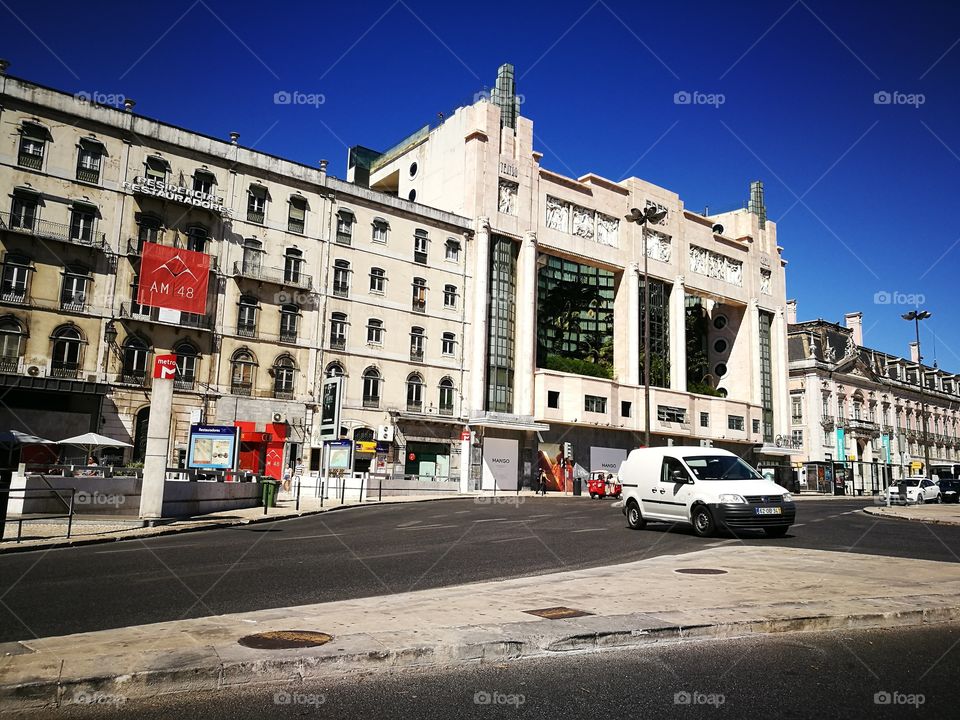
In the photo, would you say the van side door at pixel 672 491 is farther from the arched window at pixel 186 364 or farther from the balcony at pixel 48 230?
the balcony at pixel 48 230

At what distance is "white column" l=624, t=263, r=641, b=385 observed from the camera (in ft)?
187

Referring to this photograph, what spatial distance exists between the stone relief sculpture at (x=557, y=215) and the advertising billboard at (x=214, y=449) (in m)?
35.6

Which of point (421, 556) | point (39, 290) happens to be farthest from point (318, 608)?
point (39, 290)

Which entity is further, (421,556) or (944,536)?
(944,536)

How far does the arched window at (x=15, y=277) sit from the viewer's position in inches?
1343

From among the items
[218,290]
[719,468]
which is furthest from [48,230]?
[719,468]

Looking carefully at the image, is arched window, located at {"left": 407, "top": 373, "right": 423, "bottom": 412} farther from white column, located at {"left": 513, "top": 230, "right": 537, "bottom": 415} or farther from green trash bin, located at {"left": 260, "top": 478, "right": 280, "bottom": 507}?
green trash bin, located at {"left": 260, "top": 478, "right": 280, "bottom": 507}

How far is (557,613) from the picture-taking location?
270 inches

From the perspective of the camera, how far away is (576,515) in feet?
73.5

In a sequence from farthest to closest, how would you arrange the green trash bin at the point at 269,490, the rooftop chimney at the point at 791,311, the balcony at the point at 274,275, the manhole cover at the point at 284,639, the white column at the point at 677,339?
the rooftop chimney at the point at 791,311 < the white column at the point at 677,339 < the balcony at the point at 274,275 < the green trash bin at the point at 269,490 < the manhole cover at the point at 284,639

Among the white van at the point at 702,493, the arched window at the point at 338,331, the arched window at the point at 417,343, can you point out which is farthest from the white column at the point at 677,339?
the white van at the point at 702,493

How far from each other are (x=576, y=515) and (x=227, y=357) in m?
24.6

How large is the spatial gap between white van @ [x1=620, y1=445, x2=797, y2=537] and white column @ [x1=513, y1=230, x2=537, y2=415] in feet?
106

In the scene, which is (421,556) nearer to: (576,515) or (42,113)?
(576,515)
